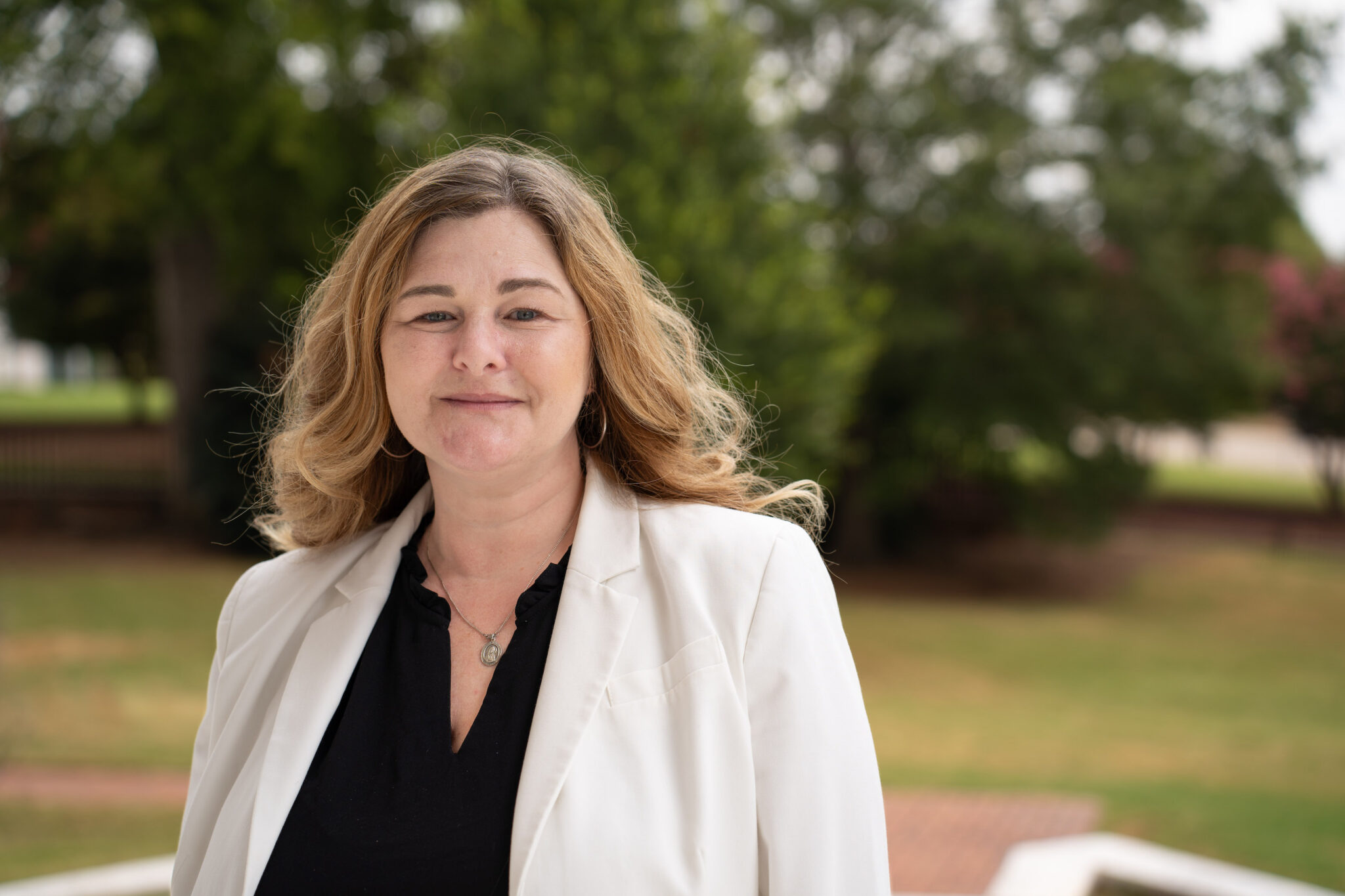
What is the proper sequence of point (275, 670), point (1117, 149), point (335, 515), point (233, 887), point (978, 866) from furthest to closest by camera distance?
point (1117, 149) → point (978, 866) → point (335, 515) → point (275, 670) → point (233, 887)

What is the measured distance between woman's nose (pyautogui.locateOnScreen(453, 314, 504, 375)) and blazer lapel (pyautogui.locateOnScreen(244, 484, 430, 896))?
51 centimetres

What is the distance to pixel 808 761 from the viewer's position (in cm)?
176

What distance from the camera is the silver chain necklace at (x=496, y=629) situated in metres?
2.03

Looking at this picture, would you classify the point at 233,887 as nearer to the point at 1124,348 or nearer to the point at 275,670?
the point at 275,670

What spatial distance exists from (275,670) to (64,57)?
14173 millimetres

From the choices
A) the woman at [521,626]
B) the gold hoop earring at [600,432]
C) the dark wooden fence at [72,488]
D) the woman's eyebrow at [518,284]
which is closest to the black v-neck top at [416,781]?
the woman at [521,626]

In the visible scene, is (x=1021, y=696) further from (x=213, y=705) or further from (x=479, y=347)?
(x=479, y=347)

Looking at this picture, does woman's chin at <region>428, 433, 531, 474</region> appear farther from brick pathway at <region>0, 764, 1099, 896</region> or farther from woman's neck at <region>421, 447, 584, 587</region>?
brick pathway at <region>0, 764, 1099, 896</region>

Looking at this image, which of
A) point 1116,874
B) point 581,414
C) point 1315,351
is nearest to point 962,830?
point 1116,874

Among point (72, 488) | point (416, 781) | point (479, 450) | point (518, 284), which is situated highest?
point (518, 284)

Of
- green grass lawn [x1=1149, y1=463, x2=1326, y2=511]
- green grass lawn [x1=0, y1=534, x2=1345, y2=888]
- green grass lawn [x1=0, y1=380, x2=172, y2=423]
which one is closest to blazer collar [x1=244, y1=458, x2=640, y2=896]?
green grass lawn [x1=0, y1=534, x2=1345, y2=888]

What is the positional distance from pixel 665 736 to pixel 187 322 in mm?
16898

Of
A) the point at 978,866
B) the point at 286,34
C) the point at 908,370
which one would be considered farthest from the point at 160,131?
the point at 978,866

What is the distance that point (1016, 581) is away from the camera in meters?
18.9
